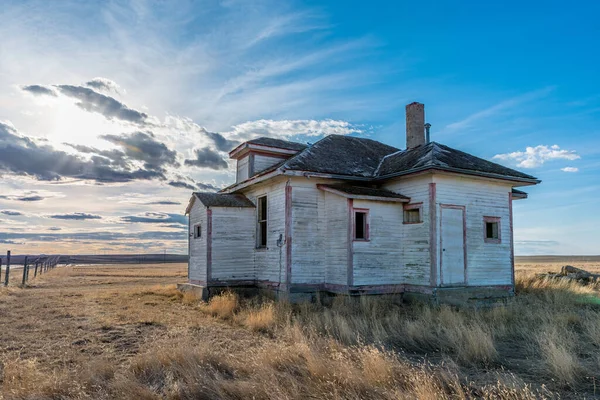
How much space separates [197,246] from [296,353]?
11928 mm

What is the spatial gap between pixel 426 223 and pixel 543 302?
4680 mm

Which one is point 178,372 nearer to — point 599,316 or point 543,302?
point 599,316

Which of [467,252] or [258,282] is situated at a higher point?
[467,252]

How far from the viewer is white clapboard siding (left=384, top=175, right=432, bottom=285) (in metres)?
14.7

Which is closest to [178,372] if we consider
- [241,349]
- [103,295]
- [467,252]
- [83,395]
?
[83,395]

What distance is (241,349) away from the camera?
9.03 meters

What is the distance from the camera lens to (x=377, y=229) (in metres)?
15.2

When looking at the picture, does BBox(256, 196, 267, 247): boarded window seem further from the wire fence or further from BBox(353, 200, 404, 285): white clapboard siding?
the wire fence

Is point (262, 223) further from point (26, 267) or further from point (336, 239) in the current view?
point (26, 267)

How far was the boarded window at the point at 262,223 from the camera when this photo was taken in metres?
17.8

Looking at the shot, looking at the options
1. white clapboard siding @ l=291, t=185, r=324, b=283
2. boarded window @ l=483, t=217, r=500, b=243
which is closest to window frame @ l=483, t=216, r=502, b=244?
boarded window @ l=483, t=217, r=500, b=243

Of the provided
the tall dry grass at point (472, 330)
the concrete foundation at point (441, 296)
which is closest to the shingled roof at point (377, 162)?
the concrete foundation at point (441, 296)

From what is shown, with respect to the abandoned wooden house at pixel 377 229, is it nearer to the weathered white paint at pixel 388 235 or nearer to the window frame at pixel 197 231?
the weathered white paint at pixel 388 235

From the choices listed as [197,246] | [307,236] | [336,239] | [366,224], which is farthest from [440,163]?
[197,246]
